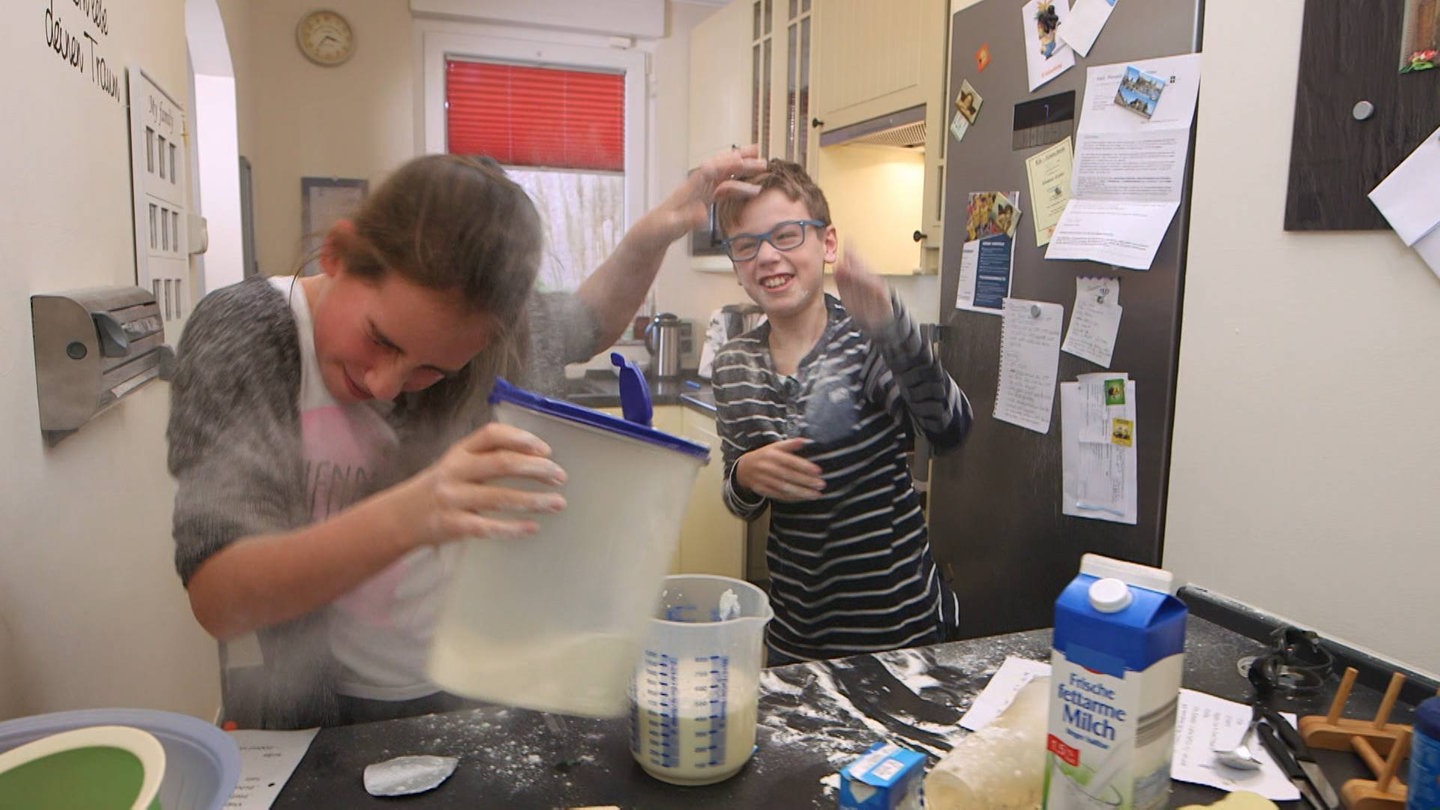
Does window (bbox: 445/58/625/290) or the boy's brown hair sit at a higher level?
window (bbox: 445/58/625/290)

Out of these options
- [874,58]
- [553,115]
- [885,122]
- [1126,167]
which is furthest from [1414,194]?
[553,115]

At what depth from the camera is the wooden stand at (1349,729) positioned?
2.92 feet

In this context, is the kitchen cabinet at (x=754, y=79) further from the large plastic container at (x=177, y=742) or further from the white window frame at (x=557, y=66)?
the large plastic container at (x=177, y=742)

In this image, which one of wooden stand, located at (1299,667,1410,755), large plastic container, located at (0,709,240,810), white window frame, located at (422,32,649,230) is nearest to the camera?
large plastic container, located at (0,709,240,810)

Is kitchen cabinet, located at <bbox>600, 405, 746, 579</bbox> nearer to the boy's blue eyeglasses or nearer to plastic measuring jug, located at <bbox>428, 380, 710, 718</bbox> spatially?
the boy's blue eyeglasses

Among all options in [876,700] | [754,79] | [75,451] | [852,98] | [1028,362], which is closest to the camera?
[876,700]

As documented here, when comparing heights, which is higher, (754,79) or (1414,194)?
(754,79)

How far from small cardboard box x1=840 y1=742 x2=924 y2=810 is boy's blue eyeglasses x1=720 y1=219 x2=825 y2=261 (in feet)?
2.91

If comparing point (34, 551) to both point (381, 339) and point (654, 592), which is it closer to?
point (381, 339)

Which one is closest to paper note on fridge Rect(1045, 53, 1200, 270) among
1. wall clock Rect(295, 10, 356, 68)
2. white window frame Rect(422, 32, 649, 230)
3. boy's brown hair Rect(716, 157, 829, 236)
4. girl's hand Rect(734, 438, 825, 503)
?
boy's brown hair Rect(716, 157, 829, 236)

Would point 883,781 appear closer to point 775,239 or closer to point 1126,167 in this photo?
point 775,239

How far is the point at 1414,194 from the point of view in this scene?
49.4 inches

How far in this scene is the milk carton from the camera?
666 millimetres

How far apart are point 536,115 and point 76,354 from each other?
3.24 meters
